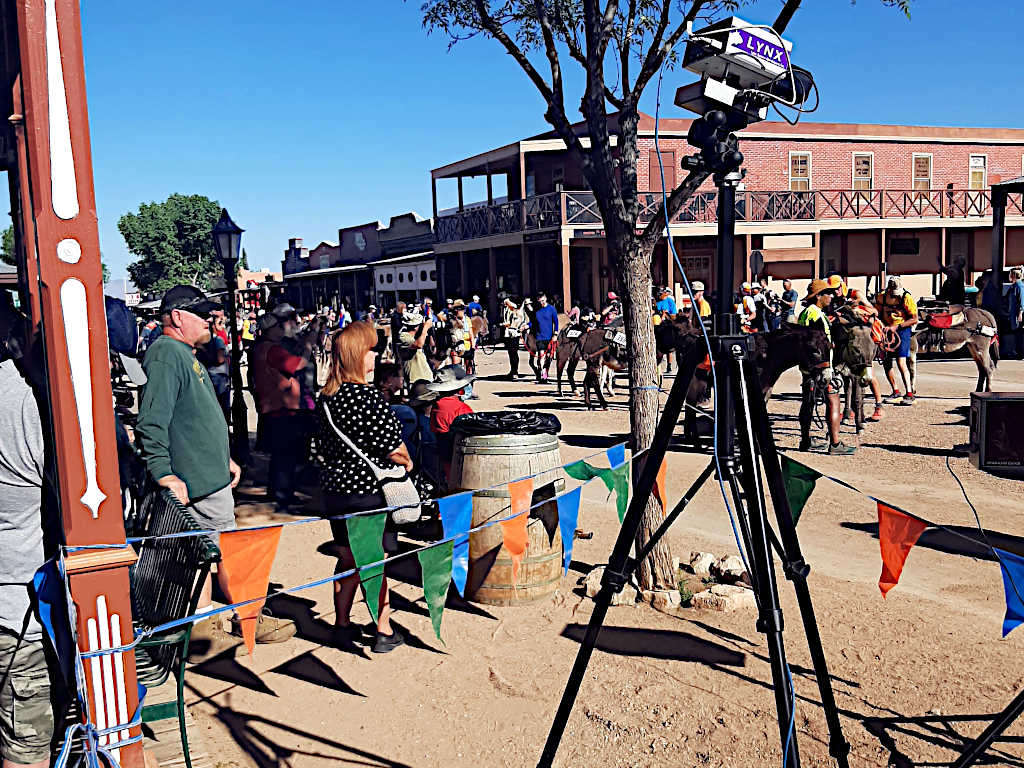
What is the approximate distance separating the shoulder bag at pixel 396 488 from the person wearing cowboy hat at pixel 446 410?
6.75 feet

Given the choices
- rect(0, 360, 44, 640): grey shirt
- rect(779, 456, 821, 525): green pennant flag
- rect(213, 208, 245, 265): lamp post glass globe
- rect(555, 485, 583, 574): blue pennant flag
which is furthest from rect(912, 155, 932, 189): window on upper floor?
rect(0, 360, 44, 640): grey shirt

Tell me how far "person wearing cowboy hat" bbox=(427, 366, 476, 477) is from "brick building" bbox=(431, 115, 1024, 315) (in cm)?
2060

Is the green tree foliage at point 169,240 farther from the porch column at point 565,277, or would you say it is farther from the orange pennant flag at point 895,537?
the orange pennant flag at point 895,537

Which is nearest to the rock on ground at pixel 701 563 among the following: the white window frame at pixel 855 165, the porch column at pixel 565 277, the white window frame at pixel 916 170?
the porch column at pixel 565 277

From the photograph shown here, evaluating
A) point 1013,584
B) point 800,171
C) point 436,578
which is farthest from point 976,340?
point 800,171

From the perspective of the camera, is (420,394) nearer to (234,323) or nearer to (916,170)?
(234,323)

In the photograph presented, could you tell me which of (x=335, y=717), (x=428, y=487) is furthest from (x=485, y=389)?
(x=335, y=717)

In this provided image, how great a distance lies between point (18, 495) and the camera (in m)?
2.78

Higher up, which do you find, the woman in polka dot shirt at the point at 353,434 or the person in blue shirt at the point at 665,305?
the person in blue shirt at the point at 665,305

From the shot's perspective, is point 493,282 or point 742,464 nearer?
point 742,464

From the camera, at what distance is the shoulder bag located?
4598mm

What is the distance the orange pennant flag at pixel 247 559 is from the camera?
340 cm

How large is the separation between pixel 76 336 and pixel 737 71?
2287 mm

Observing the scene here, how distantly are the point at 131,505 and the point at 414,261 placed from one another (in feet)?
111
